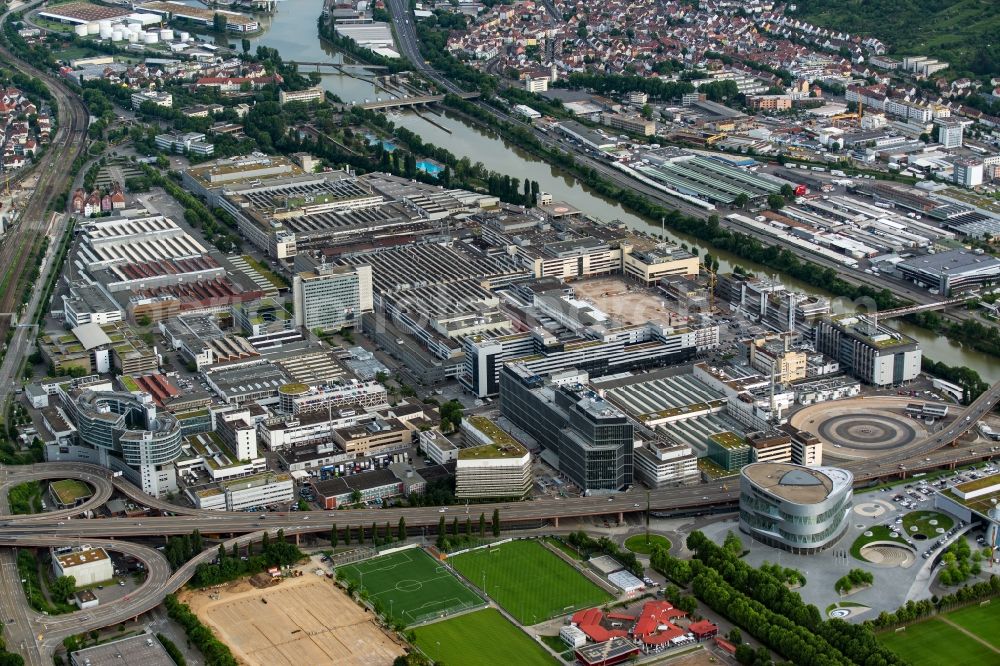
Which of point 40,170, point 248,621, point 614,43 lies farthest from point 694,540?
point 614,43

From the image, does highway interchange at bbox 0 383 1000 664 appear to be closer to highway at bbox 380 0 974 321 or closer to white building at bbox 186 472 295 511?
white building at bbox 186 472 295 511

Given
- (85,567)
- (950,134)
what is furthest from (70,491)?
(950,134)

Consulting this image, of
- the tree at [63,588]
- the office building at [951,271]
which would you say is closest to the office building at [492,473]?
the tree at [63,588]

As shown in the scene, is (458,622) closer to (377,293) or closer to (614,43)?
(377,293)

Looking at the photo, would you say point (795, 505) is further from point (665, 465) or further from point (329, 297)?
point (329, 297)

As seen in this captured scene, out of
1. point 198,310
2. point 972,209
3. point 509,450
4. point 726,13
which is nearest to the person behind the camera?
point 509,450

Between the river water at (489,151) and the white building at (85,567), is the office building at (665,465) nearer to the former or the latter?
the river water at (489,151)
